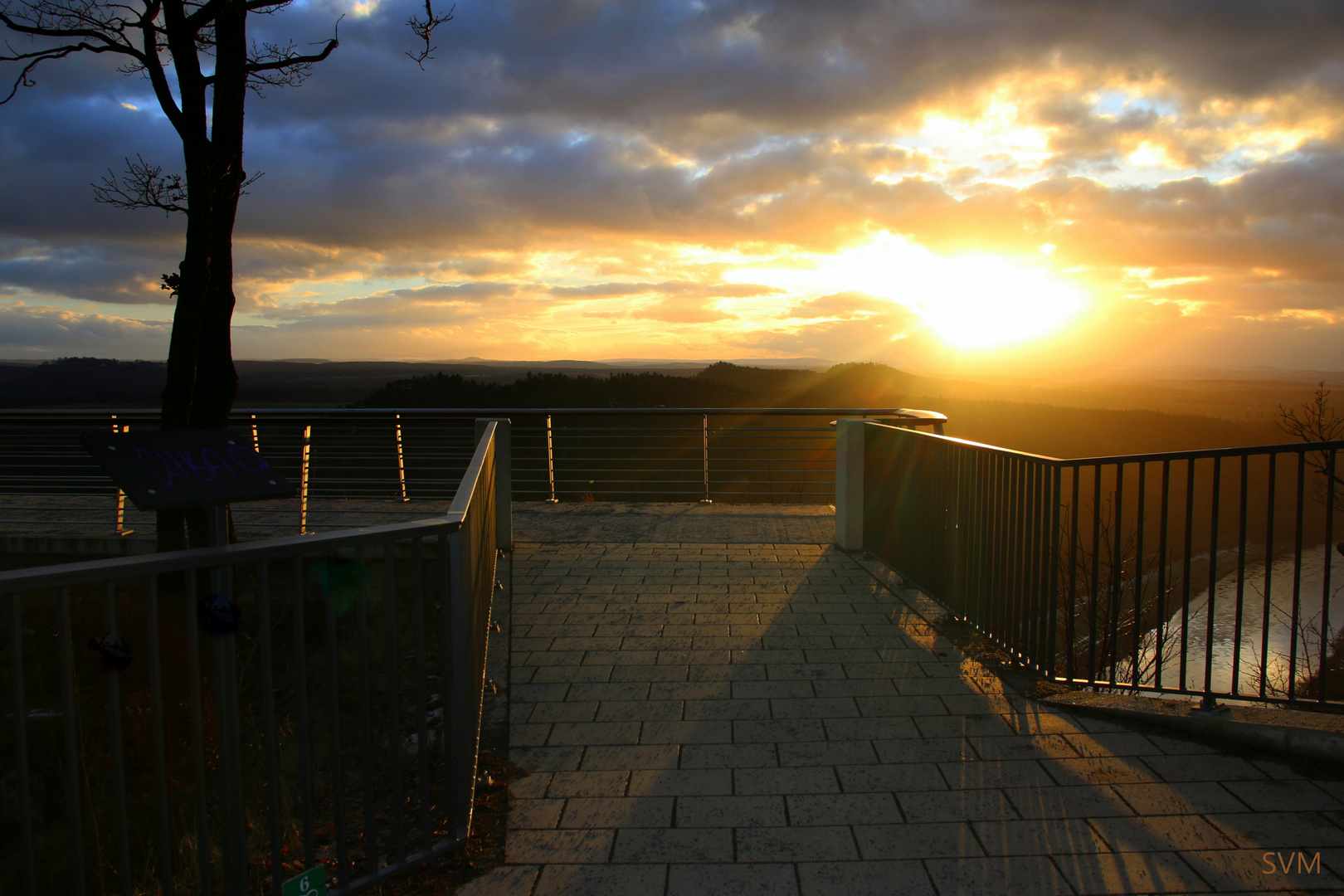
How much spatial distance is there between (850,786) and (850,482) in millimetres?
4072

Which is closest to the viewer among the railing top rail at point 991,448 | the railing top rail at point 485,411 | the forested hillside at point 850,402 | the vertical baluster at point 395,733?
the vertical baluster at point 395,733

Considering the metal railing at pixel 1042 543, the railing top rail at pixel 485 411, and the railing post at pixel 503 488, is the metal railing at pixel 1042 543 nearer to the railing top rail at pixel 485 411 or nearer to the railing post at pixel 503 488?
the railing top rail at pixel 485 411

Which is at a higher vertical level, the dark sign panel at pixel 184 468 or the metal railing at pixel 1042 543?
the dark sign panel at pixel 184 468

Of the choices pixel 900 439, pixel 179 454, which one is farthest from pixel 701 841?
pixel 900 439

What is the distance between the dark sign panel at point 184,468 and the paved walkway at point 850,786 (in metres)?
1.45

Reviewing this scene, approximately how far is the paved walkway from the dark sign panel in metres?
1.45

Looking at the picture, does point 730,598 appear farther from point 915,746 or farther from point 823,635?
point 915,746

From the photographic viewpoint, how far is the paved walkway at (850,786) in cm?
252

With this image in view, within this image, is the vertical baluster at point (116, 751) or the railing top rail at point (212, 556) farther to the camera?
the vertical baluster at point (116, 751)

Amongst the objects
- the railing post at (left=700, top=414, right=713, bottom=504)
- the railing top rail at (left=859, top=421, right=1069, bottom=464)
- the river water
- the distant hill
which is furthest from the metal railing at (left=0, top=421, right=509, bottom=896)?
the distant hill

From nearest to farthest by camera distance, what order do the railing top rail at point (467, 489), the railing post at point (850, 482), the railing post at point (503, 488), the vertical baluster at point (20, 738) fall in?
the vertical baluster at point (20, 738)
the railing top rail at point (467, 489)
the railing post at point (503, 488)
the railing post at point (850, 482)

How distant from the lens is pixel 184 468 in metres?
2.54

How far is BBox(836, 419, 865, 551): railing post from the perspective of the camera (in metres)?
6.88

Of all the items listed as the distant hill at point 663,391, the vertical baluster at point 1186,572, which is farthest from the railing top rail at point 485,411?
the distant hill at point 663,391
